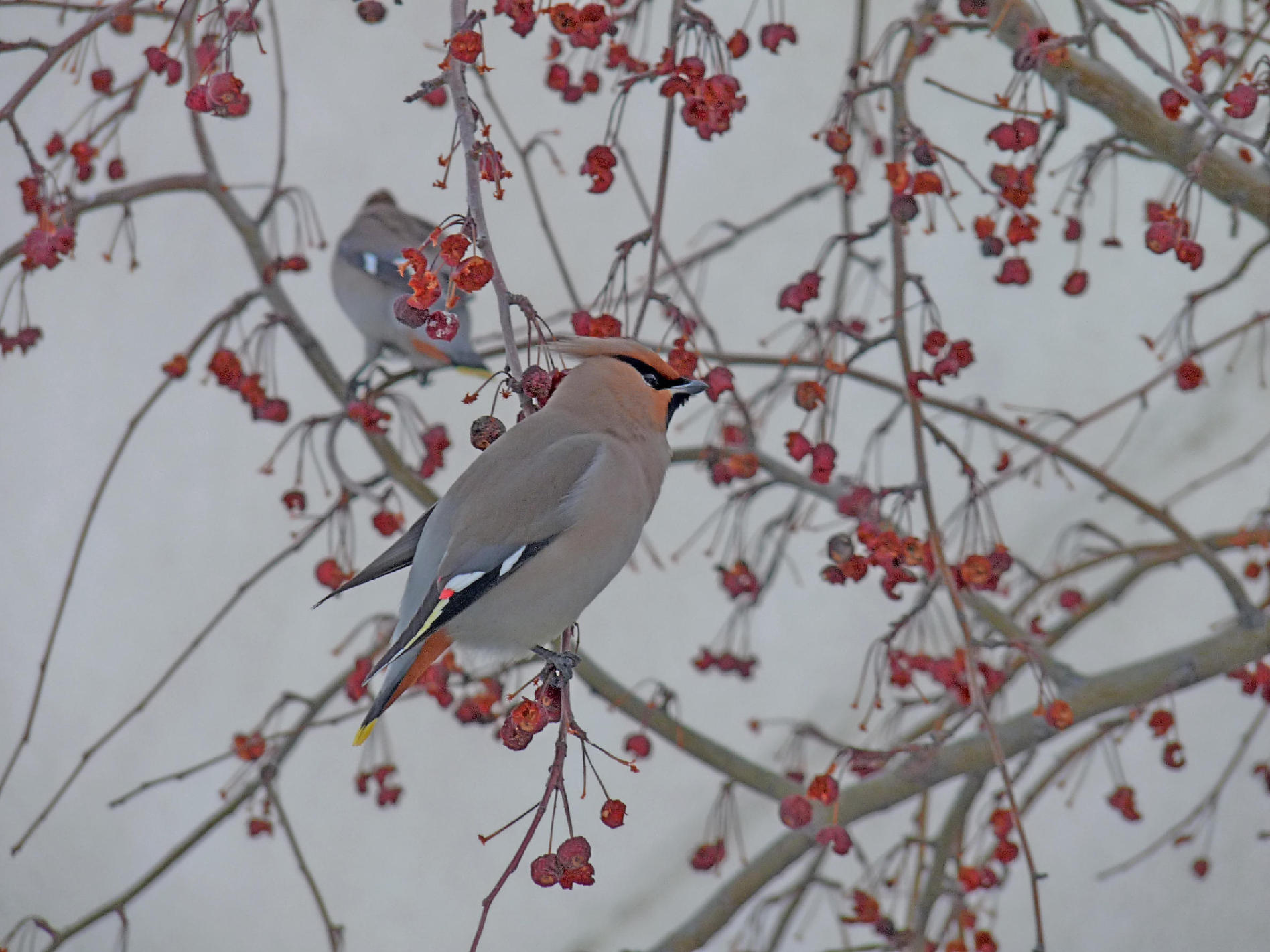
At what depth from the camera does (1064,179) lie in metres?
3.23

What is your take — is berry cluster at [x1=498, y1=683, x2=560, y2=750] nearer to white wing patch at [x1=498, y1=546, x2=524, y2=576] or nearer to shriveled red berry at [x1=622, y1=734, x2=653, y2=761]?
white wing patch at [x1=498, y1=546, x2=524, y2=576]

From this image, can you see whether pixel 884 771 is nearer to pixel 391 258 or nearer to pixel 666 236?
pixel 391 258

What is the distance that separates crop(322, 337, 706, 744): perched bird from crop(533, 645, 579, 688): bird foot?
6 centimetres

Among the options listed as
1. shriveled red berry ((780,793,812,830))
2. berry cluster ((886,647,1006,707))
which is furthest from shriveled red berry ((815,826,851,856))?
berry cluster ((886,647,1006,707))

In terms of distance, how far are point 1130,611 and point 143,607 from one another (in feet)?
6.91

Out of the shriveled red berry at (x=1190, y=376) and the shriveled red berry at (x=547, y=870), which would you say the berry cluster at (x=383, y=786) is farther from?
the shriveled red berry at (x=1190, y=376)

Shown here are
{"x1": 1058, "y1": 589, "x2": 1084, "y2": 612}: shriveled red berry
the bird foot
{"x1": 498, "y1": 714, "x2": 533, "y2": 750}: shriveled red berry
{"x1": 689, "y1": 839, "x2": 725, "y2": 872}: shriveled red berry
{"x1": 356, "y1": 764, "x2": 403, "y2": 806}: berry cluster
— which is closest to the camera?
{"x1": 498, "y1": 714, "x2": 533, "y2": 750}: shriveled red berry

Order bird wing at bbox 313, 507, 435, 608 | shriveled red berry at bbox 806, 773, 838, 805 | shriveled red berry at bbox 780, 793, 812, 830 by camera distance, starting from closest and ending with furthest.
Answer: bird wing at bbox 313, 507, 435, 608 → shriveled red berry at bbox 806, 773, 838, 805 → shriveled red berry at bbox 780, 793, 812, 830

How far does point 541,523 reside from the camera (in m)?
1.26

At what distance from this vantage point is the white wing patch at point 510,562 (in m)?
1.24

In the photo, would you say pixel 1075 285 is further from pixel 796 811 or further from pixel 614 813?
pixel 614 813

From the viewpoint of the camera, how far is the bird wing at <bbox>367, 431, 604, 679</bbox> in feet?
4.01

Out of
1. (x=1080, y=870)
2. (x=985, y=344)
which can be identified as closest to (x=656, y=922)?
(x=1080, y=870)

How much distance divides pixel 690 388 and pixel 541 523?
0.20 metres
